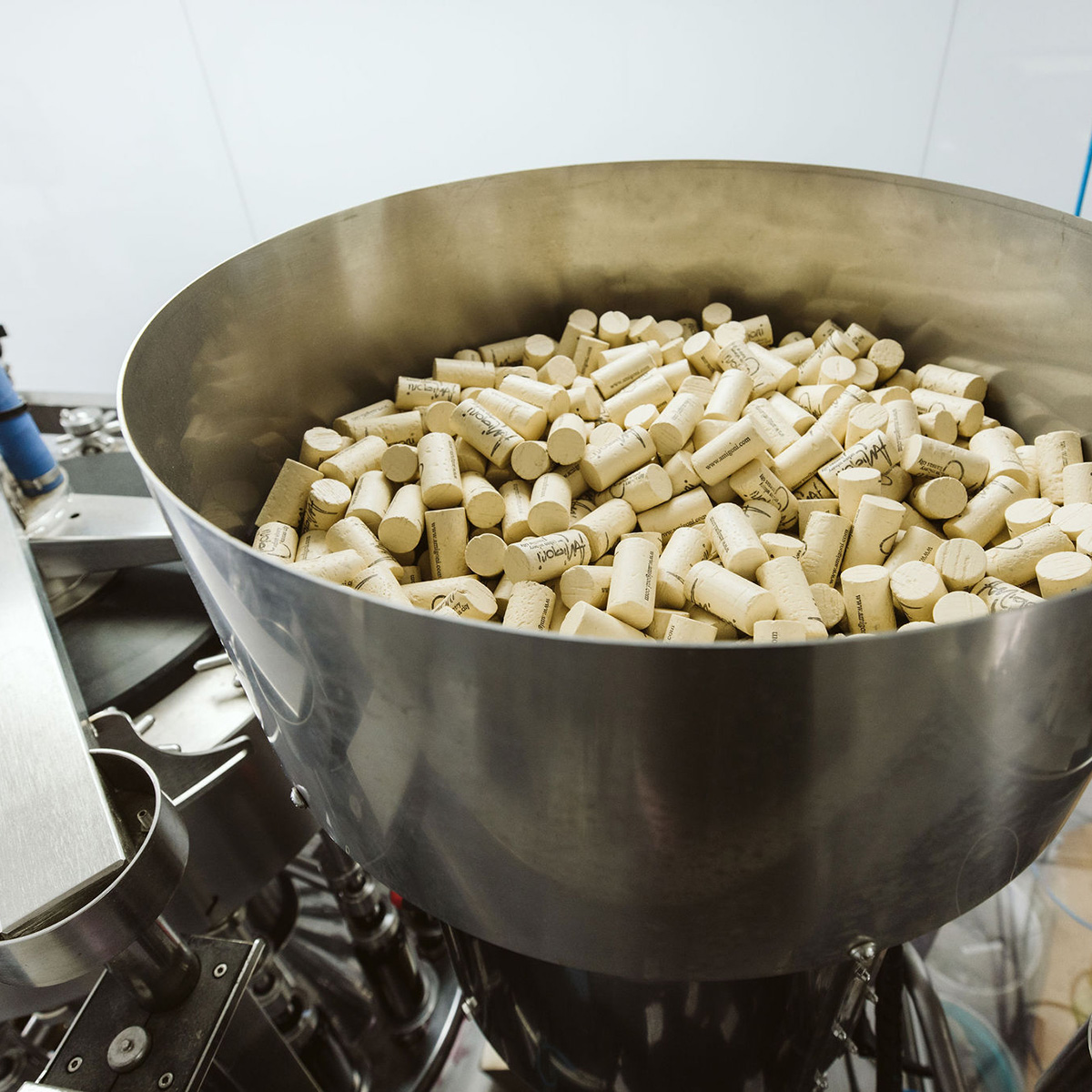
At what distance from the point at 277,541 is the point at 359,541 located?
0.08 metres

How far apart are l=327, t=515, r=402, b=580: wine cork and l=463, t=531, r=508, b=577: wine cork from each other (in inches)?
3.1

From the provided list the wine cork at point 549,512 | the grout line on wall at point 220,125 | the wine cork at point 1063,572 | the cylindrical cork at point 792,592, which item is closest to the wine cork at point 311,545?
the wine cork at point 549,512

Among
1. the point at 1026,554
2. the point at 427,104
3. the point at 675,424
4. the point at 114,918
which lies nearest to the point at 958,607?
the point at 1026,554

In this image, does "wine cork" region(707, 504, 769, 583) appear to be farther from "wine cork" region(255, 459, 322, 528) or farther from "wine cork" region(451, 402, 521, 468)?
"wine cork" region(255, 459, 322, 528)

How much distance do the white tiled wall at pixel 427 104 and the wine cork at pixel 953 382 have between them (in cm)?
54

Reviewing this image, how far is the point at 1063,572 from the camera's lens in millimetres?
663

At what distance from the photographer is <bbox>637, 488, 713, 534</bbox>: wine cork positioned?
0.84 metres

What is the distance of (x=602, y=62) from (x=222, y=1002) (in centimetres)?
146

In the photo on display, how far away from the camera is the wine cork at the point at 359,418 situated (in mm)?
930

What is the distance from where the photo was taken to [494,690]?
34cm

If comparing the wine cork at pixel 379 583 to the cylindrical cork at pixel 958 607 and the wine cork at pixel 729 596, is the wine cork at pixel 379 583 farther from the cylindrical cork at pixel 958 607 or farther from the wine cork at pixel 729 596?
the cylindrical cork at pixel 958 607

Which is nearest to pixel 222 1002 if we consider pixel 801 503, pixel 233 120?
pixel 801 503

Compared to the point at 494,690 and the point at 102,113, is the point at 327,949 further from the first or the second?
the point at 102,113

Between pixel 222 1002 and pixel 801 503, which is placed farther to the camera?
pixel 801 503
